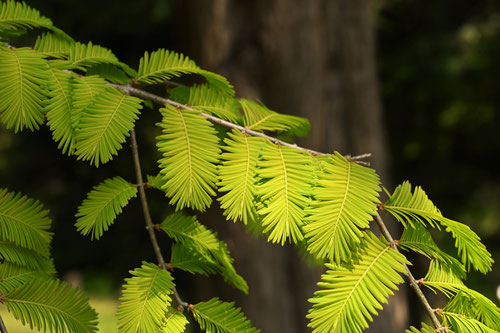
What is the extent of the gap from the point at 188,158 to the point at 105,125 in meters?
0.14

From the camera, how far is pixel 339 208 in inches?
26.5

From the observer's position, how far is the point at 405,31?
5781 mm

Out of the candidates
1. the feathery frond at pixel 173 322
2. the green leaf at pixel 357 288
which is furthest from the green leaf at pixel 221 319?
the green leaf at pixel 357 288

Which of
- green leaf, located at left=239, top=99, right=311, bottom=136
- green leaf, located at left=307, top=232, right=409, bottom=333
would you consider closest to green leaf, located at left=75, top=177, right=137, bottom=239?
green leaf, located at left=239, top=99, right=311, bottom=136

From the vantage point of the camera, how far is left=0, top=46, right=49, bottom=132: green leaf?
0.75m

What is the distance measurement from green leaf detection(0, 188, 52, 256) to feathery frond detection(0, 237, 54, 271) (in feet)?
0.03

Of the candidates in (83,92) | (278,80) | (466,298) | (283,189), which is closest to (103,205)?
(83,92)

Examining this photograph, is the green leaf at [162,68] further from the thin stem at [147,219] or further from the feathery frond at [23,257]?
the feathery frond at [23,257]

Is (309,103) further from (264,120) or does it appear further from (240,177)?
(240,177)

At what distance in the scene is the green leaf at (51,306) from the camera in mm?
733

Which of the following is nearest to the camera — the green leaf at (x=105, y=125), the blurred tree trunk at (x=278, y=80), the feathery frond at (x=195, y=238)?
the green leaf at (x=105, y=125)

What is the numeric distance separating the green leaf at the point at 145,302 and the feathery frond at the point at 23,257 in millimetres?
199

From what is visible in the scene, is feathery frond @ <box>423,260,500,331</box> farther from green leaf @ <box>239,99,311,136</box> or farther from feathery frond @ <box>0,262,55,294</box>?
feathery frond @ <box>0,262,55,294</box>

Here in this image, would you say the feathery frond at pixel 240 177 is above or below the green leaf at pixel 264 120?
below
